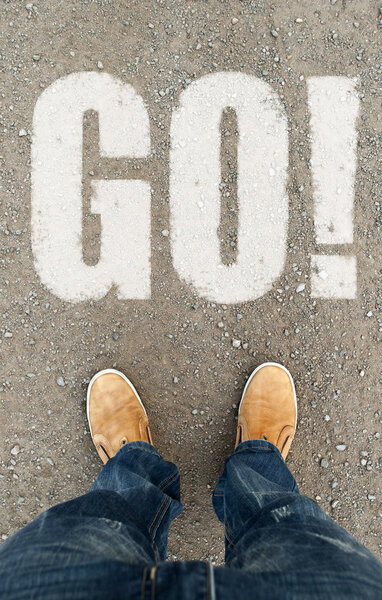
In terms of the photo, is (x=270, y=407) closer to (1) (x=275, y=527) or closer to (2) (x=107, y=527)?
(1) (x=275, y=527)

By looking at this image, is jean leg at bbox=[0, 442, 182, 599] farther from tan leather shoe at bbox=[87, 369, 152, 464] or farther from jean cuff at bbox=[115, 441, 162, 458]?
tan leather shoe at bbox=[87, 369, 152, 464]

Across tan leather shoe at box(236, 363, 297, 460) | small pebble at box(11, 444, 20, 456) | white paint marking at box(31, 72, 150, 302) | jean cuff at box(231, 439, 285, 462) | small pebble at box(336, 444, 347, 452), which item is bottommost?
small pebble at box(11, 444, 20, 456)

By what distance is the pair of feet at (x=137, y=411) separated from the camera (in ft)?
5.64

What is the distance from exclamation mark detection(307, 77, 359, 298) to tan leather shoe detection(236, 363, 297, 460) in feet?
1.34

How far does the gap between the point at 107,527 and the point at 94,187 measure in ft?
4.35

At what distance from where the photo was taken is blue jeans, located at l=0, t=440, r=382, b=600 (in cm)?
79

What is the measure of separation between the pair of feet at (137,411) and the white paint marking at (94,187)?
422 mm

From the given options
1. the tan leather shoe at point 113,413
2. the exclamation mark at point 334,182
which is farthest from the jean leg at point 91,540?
the exclamation mark at point 334,182

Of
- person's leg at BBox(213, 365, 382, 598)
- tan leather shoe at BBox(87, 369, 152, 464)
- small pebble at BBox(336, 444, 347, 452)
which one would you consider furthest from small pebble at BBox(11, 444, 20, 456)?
small pebble at BBox(336, 444, 347, 452)

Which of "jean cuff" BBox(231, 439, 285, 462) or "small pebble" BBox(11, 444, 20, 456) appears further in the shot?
"small pebble" BBox(11, 444, 20, 456)

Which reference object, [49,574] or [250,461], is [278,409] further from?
[49,574]

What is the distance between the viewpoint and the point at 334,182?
5.71ft

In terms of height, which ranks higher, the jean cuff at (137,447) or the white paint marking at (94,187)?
the white paint marking at (94,187)

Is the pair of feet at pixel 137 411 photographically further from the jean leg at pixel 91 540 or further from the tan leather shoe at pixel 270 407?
the jean leg at pixel 91 540
